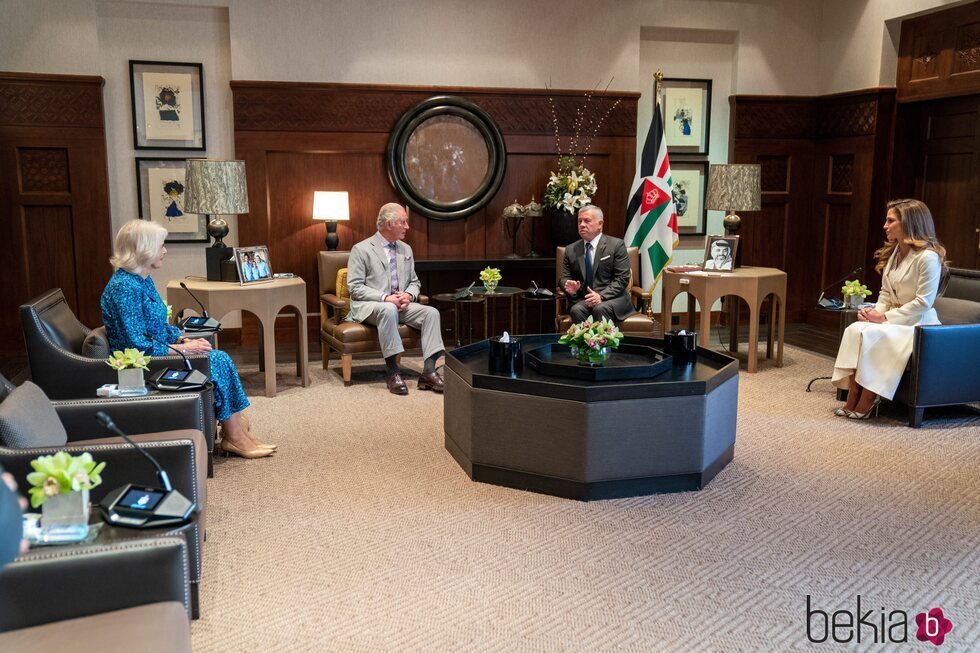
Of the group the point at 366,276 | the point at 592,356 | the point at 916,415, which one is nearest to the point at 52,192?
the point at 366,276

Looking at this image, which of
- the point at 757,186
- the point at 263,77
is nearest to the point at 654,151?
the point at 757,186

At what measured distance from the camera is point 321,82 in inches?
282

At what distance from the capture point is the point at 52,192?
6891 mm

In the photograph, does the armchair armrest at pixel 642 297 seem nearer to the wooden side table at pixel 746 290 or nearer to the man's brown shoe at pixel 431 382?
the wooden side table at pixel 746 290

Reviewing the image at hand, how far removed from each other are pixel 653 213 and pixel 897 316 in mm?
2682

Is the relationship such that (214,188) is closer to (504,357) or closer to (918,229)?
(504,357)

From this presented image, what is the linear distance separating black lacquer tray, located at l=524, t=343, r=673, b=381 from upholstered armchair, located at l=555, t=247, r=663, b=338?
1294mm

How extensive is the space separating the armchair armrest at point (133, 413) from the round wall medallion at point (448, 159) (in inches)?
167

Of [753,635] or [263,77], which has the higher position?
[263,77]

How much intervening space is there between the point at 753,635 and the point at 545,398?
1439mm

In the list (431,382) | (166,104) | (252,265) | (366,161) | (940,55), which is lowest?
(431,382)

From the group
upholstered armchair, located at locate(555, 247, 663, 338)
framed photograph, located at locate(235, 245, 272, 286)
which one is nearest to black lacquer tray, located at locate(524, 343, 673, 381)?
upholstered armchair, located at locate(555, 247, 663, 338)

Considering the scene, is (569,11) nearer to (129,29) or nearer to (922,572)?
(129,29)

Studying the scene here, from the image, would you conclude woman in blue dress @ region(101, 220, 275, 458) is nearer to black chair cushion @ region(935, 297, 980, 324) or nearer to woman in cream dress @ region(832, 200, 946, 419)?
woman in cream dress @ region(832, 200, 946, 419)
